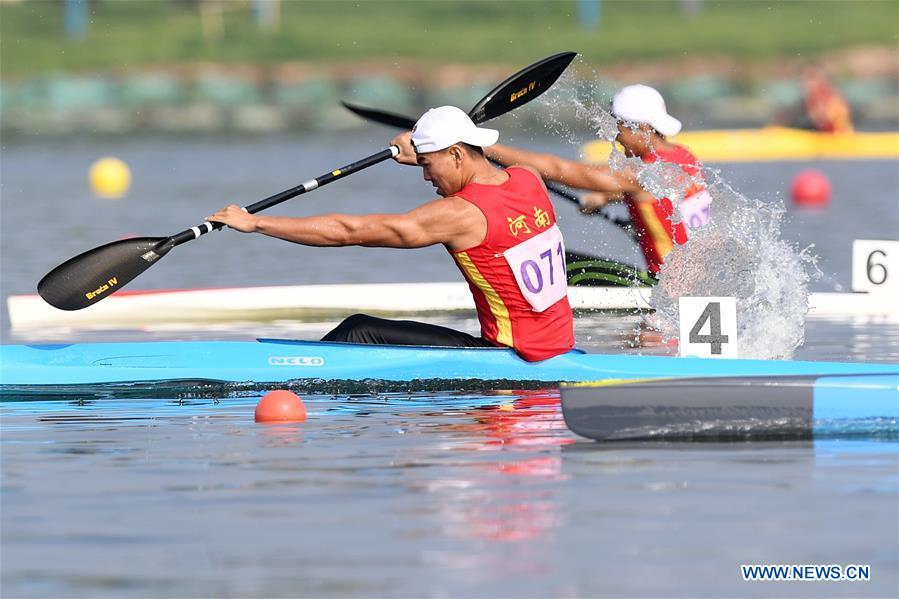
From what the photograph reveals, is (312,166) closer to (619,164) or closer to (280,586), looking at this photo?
(619,164)

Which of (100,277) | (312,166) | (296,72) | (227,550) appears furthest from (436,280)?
(296,72)

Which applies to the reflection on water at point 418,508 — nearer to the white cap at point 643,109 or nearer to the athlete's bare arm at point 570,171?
the athlete's bare arm at point 570,171

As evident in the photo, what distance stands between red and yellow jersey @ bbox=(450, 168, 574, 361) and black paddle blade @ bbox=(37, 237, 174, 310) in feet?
6.44

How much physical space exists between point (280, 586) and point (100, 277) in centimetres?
487

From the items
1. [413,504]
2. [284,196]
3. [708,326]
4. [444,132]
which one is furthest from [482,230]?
[413,504]

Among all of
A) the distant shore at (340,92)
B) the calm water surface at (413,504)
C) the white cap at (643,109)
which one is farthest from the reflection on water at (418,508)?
the distant shore at (340,92)

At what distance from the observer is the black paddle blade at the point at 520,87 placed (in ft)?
37.0

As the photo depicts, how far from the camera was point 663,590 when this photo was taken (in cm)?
559

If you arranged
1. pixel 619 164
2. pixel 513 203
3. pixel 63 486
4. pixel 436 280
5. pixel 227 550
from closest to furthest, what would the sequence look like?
pixel 227 550 < pixel 63 486 < pixel 513 203 < pixel 619 164 < pixel 436 280

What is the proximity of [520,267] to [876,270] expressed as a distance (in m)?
5.08

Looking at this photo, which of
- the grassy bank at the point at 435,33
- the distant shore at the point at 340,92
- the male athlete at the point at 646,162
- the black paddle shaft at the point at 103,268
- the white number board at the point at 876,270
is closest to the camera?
the black paddle shaft at the point at 103,268

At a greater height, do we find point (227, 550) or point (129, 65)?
point (129, 65)

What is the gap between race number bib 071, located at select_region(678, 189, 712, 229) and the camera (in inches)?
463
